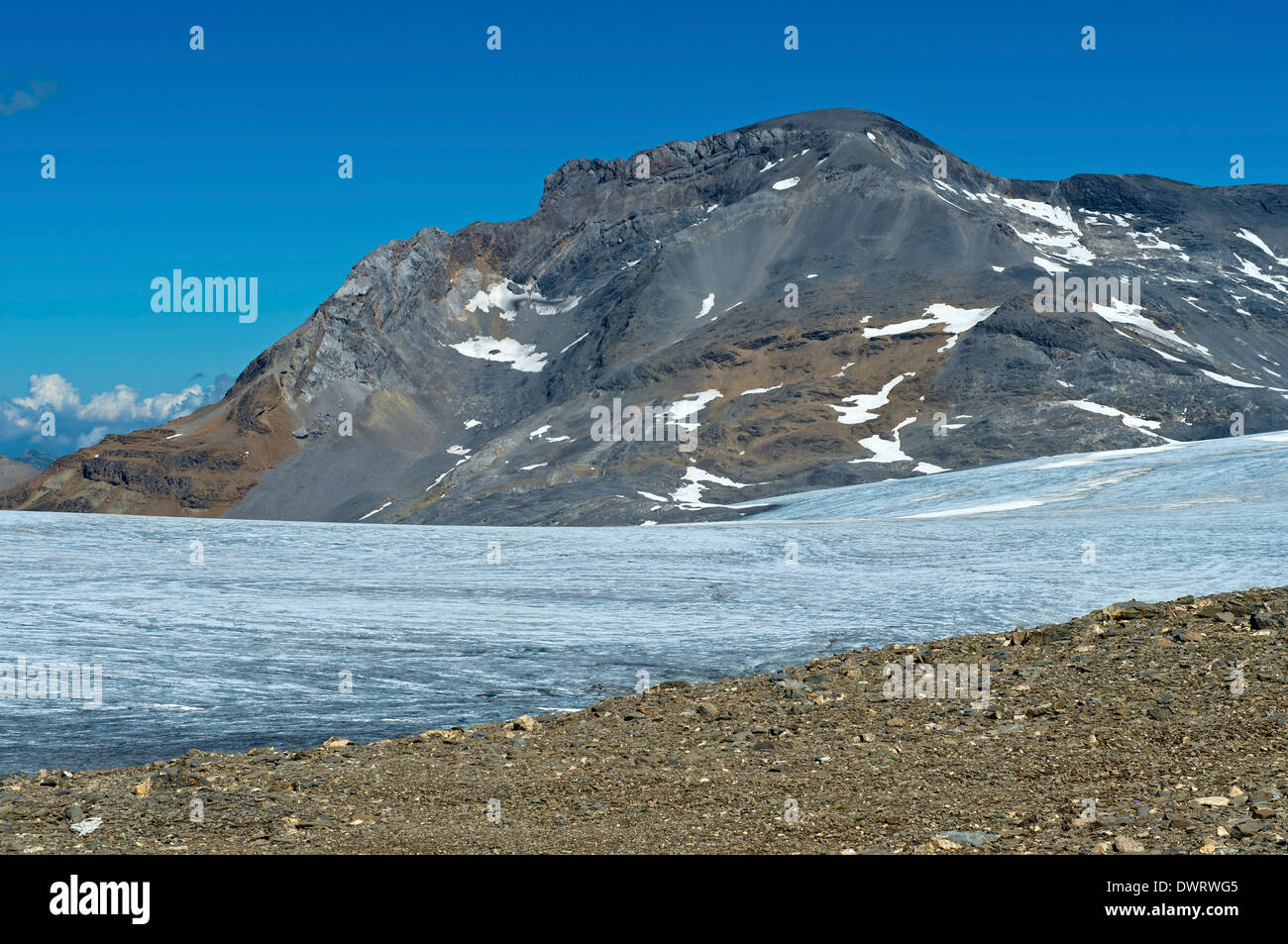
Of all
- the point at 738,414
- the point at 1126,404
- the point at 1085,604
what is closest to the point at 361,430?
the point at 738,414

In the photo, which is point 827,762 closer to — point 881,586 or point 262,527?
point 881,586

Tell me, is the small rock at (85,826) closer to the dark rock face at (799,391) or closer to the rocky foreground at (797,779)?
the rocky foreground at (797,779)

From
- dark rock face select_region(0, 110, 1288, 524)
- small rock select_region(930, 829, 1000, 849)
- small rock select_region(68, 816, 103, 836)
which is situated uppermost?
dark rock face select_region(0, 110, 1288, 524)

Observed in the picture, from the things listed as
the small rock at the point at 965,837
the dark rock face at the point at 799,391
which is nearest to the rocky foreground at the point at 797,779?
the small rock at the point at 965,837

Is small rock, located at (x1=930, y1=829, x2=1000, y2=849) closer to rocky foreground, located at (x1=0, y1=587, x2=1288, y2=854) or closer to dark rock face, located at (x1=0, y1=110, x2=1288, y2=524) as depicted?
rocky foreground, located at (x1=0, y1=587, x2=1288, y2=854)

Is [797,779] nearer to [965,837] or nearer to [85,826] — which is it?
[965,837]

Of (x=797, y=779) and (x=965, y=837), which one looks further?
(x=797, y=779)

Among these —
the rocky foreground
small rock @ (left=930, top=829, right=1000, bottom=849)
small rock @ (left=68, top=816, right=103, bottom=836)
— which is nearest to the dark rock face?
the rocky foreground

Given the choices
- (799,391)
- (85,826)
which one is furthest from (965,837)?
(799,391)
